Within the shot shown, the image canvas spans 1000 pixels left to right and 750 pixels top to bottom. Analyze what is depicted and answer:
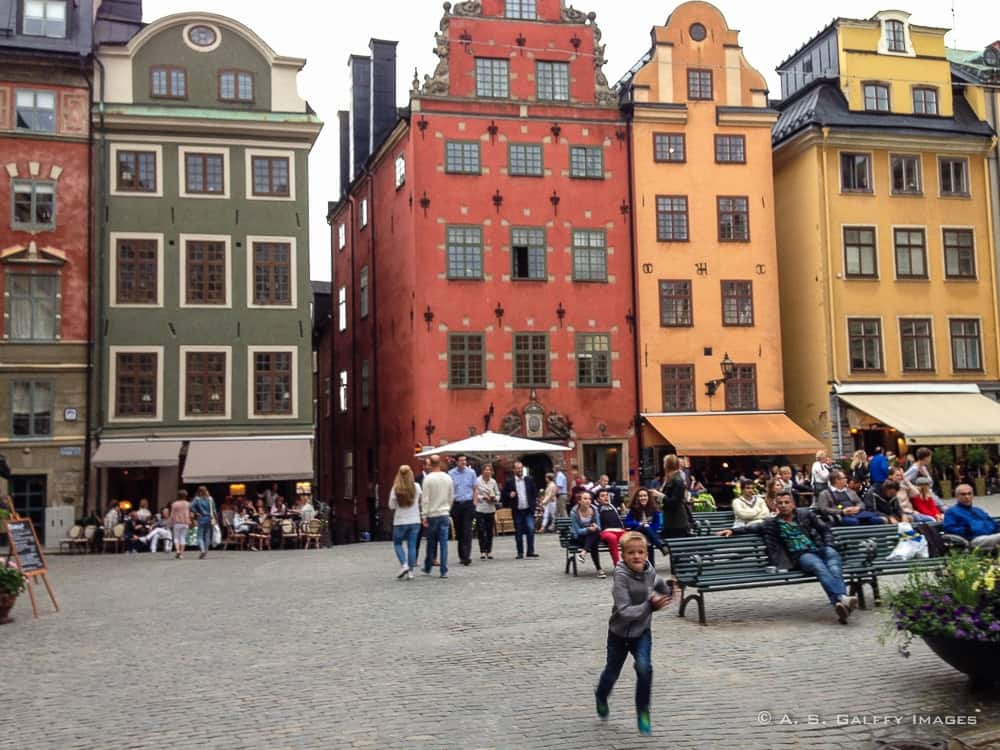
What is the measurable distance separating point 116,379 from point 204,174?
266 inches

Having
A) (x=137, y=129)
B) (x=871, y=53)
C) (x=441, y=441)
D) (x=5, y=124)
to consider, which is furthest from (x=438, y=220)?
(x=871, y=53)

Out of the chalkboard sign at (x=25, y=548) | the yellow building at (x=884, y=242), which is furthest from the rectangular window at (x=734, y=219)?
the chalkboard sign at (x=25, y=548)

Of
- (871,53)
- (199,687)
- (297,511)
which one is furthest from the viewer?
(871,53)

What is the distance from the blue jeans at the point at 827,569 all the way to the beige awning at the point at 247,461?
68.6ft

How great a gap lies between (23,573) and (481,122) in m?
23.4

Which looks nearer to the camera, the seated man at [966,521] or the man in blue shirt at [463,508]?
the seated man at [966,521]

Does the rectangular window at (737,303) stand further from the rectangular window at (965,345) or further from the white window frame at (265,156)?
the white window frame at (265,156)

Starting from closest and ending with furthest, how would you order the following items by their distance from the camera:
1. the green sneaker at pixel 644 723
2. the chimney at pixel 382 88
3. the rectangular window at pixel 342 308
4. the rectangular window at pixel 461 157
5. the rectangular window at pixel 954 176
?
the green sneaker at pixel 644 723 < the rectangular window at pixel 461 157 < the rectangular window at pixel 954 176 < the chimney at pixel 382 88 < the rectangular window at pixel 342 308

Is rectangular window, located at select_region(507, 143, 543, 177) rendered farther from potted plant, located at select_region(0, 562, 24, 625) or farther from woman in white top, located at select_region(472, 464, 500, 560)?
potted plant, located at select_region(0, 562, 24, 625)

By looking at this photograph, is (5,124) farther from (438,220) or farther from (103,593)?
(103,593)

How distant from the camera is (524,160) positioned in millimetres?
34656

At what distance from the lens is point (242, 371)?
107 ft

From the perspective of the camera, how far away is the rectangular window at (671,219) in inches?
1404

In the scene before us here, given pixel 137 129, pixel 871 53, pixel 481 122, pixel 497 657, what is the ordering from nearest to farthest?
1. pixel 497 657
2. pixel 137 129
3. pixel 481 122
4. pixel 871 53
